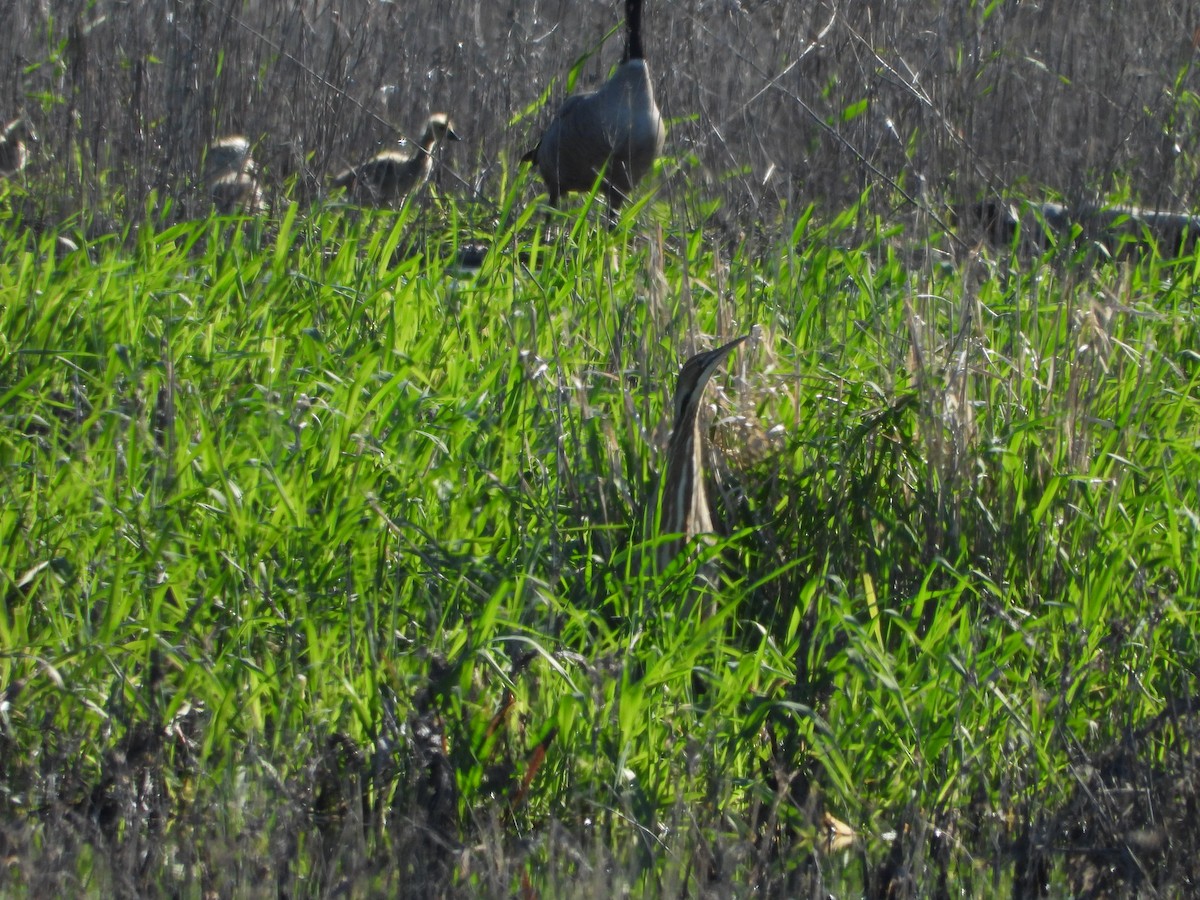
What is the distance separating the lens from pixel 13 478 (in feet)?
10.8

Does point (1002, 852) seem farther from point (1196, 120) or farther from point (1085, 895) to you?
point (1196, 120)

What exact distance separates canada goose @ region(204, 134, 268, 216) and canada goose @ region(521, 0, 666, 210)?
1107 mm

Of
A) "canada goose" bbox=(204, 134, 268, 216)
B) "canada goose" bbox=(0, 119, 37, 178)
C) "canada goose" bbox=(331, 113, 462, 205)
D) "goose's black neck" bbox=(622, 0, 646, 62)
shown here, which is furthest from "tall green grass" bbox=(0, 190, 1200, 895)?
"goose's black neck" bbox=(622, 0, 646, 62)

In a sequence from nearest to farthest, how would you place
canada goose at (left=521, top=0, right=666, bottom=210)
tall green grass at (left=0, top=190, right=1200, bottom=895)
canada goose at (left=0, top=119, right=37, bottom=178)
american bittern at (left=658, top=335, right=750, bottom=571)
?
tall green grass at (left=0, top=190, right=1200, bottom=895) < american bittern at (left=658, top=335, right=750, bottom=571) < canada goose at (left=0, top=119, right=37, bottom=178) < canada goose at (left=521, top=0, right=666, bottom=210)

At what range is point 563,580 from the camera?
3.24 metres

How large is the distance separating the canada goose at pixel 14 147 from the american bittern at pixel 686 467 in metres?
2.90

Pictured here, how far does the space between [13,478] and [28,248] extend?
2.01 m

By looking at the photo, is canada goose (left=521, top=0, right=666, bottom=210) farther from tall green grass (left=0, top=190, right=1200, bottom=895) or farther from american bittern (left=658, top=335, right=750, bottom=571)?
american bittern (left=658, top=335, right=750, bottom=571)

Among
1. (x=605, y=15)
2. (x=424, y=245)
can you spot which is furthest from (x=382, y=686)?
(x=605, y=15)

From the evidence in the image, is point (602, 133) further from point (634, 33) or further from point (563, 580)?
point (563, 580)

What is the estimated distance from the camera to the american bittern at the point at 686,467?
10.8 ft

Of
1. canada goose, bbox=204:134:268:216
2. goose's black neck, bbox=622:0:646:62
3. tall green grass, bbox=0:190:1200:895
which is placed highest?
goose's black neck, bbox=622:0:646:62

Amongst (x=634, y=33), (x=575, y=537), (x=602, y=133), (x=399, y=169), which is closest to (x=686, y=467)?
(x=575, y=537)

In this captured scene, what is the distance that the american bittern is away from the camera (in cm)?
331
